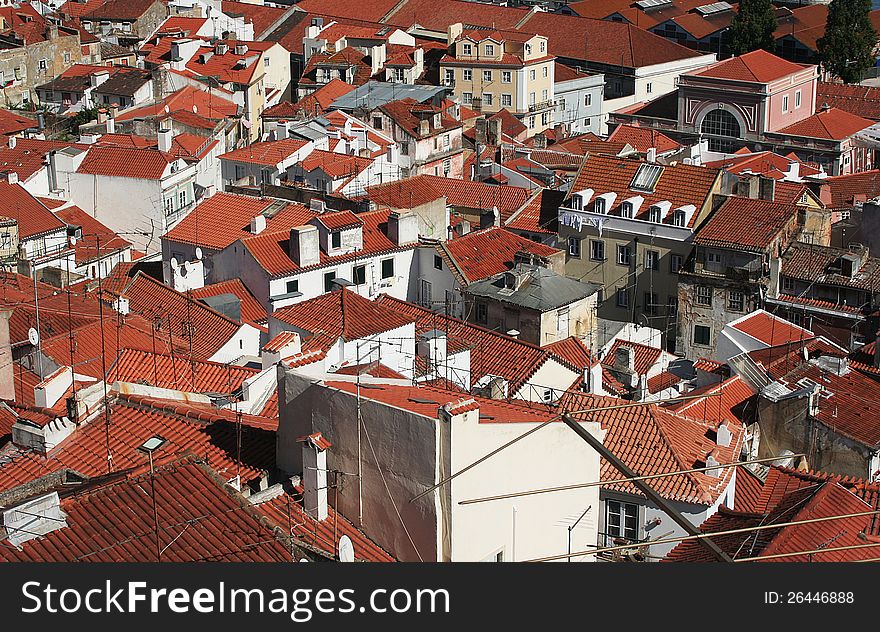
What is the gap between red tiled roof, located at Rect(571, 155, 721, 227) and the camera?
112 ft

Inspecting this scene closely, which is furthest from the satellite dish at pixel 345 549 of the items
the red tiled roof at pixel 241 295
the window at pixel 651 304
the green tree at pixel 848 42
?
the green tree at pixel 848 42

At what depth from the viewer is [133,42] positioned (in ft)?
211

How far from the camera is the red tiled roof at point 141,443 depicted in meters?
14.6

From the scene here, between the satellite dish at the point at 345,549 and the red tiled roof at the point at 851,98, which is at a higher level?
the satellite dish at the point at 345,549

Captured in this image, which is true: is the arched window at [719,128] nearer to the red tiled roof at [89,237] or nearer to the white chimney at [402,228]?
the white chimney at [402,228]

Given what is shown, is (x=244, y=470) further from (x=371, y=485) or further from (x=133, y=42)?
(x=133, y=42)

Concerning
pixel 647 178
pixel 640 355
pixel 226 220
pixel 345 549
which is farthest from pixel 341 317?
pixel 647 178

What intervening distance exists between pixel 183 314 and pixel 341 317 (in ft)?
11.4

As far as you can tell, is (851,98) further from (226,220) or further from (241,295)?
(241,295)

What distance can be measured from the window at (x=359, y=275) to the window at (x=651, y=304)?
26.5 ft

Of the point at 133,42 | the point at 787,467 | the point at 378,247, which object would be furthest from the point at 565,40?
the point at 787,467

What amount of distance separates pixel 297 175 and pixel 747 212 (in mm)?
11563

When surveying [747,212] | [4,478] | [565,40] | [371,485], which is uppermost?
[371,485]

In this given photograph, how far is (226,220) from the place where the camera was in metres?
31.1
